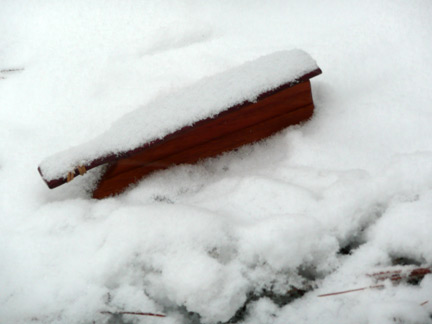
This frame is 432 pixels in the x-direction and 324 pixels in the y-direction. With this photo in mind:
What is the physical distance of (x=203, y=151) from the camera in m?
1.16

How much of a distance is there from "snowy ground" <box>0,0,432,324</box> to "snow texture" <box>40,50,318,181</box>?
136 millimetres

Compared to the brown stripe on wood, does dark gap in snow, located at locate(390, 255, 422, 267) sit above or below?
below

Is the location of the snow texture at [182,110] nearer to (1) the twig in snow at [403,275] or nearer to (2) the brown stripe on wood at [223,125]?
(2) the brown stripe on wood at [223,125]

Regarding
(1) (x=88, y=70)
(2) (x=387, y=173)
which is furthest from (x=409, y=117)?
(1) (x=88, y=70)

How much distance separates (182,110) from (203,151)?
0.54ft

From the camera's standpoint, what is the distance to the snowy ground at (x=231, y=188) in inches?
32.4

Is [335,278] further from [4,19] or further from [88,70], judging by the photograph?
[4,19]

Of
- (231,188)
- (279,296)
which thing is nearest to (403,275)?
(279,296)

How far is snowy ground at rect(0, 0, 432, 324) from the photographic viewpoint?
2.70 ft

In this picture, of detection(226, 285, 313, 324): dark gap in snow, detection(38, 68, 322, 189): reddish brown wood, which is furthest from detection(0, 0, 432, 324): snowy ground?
detection(38, 68, 322, 189): reddish brown wood

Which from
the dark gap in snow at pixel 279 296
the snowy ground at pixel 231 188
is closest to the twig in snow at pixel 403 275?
the snowy ground at pixel 231 188

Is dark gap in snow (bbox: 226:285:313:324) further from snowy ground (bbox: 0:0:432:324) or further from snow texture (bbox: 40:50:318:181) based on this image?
snow texture (bbox: 40:50:318:181)

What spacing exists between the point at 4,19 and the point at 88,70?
0.83 m

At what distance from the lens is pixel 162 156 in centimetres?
112
